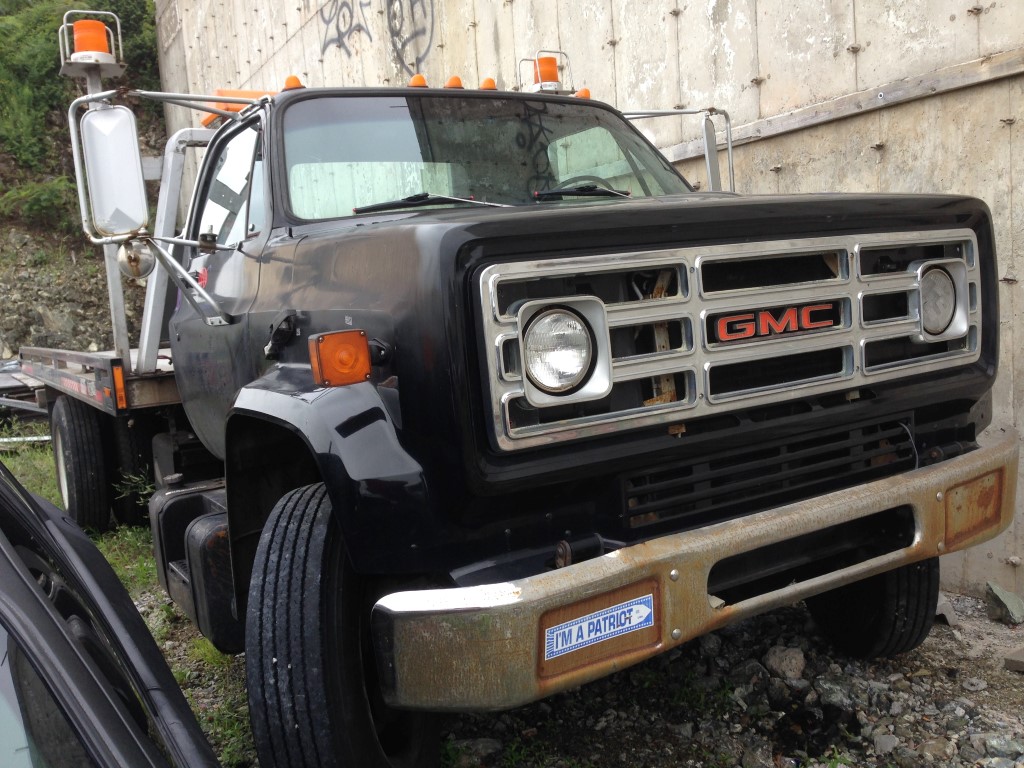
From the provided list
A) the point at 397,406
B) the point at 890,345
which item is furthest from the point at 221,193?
the point at 890,345

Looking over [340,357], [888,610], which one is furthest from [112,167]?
[888,610]

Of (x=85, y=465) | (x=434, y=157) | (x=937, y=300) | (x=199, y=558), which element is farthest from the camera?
(x=85, y=465)

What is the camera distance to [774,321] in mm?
2432

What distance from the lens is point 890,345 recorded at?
2.72 metres

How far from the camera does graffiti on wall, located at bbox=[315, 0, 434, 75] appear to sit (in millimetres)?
8250

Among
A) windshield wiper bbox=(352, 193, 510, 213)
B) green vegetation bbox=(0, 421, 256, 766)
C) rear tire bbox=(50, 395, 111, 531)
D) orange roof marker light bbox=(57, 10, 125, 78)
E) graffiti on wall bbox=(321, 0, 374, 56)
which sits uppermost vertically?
graffiti on wall bbox=(321, 0, 374, 56)

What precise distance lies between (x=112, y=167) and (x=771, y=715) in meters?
2.61

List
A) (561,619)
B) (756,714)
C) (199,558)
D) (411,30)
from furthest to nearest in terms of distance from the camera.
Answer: (411,30) → (756,714) → (199,558) → (561,619)

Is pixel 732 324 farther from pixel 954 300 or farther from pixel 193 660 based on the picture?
pixel 193 660

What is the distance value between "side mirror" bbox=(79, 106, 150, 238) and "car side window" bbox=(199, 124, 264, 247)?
1.92 feet

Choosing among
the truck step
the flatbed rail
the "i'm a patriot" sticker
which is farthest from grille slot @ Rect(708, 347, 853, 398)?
the flatbed rail

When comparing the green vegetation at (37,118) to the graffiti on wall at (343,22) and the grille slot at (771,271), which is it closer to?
the graffiti on wall at (343,22)

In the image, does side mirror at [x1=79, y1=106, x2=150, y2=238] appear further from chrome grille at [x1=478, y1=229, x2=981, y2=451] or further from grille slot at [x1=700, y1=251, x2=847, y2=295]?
grille slot at [x1=700, y1=251, x2=847, y2=295]

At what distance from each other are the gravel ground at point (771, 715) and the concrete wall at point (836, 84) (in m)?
0.98
